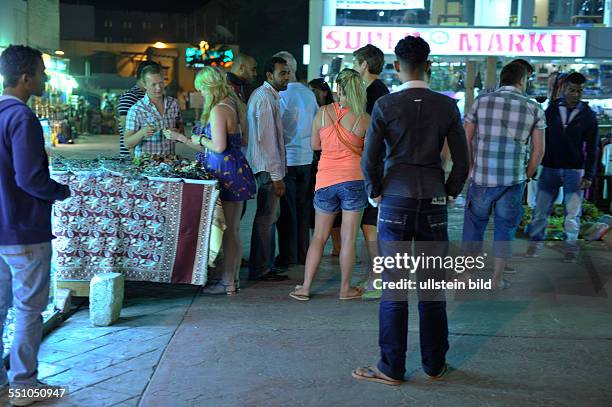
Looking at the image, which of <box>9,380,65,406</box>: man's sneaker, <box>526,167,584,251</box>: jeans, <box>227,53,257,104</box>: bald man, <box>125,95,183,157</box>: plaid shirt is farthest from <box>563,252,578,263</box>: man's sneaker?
<box>9,380,65,406</box>: man's sneaker

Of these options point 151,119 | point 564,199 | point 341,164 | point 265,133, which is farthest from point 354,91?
point 564,199

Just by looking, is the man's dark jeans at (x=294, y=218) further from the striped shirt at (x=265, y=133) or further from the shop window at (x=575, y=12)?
the shop window at (x=575, y=12)

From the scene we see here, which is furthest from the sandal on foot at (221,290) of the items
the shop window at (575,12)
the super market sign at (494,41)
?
the shop window at (575,12)

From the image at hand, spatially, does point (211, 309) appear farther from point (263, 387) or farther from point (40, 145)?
point (40, 145)

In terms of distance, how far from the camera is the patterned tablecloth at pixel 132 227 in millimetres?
5891

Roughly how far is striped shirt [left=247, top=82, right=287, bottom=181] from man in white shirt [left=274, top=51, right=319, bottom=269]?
435 millimetres

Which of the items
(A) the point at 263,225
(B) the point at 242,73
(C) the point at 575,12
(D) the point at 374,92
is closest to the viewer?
(D) the point at 374,92

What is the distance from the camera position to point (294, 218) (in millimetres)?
7387

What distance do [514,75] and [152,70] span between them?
3160 mm

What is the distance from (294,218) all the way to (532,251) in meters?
2.75

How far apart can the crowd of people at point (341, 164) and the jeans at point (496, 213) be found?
1 cm

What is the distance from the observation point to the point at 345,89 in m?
5.89

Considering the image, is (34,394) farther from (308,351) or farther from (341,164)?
(341,164)

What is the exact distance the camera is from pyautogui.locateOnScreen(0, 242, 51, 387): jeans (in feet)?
13.4
